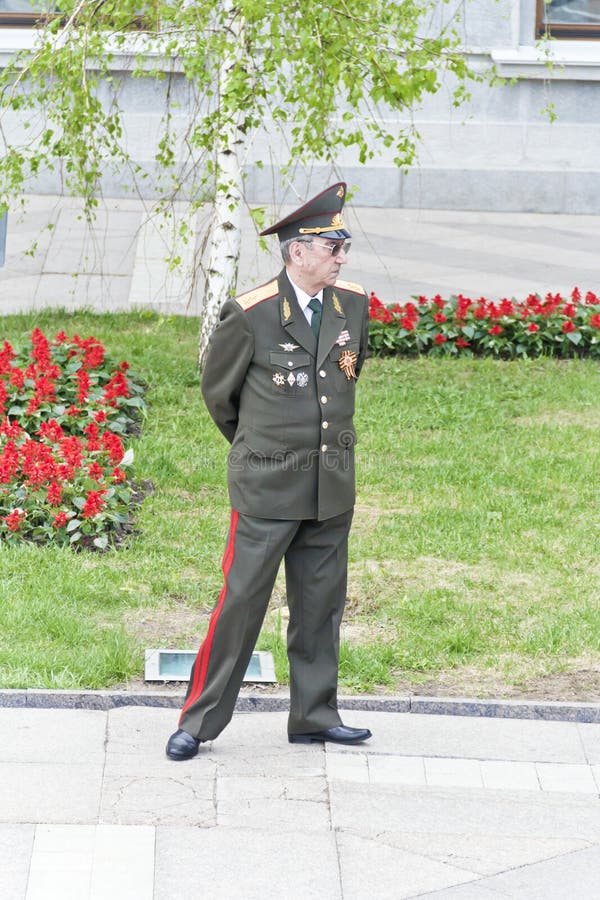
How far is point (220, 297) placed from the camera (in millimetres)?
10008

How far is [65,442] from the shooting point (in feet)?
24.4

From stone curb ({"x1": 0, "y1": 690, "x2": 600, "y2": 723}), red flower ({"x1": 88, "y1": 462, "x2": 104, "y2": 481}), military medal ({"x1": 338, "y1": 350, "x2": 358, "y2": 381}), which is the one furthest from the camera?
red flower ({"x1": 88, "y1": 462, "x2": 104, "y2": 481})

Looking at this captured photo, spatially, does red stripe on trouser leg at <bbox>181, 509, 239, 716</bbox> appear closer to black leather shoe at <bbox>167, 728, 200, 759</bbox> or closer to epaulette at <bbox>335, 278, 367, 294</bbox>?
black leather shoe at <bbox>167, 728, 200, 759</bbox>

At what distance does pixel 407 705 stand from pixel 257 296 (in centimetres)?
168

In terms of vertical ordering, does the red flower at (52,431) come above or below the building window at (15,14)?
below

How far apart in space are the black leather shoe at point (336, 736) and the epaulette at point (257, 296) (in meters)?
1.51

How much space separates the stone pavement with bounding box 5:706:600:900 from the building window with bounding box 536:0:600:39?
14.3m

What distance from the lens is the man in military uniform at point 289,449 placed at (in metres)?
4.82

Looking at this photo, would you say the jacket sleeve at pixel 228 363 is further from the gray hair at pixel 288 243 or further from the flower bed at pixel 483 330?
the flower bed at pixel 483 330

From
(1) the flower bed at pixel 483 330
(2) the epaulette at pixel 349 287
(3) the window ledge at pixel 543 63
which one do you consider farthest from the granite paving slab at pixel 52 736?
(3) the window ledge at pixel 543 63

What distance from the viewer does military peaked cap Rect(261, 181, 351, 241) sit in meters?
4.71

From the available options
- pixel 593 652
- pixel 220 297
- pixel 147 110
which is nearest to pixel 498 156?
pixel 147 110

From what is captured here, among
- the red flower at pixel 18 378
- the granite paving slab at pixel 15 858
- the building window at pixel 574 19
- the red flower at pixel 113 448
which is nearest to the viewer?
the granite paving slab at pixel 15 858

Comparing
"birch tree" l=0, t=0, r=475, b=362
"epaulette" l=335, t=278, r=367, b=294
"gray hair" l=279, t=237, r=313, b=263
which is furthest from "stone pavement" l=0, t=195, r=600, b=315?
"gray hair" l=279, t=237, r=313, b=263
